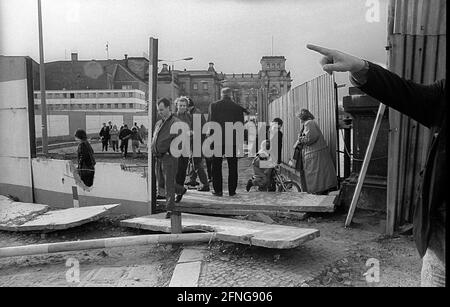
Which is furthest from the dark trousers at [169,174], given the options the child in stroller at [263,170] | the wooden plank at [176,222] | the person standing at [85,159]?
the child in stroller at [263,170]

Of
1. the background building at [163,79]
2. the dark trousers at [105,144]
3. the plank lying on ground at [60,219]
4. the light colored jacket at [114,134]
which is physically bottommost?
the plank lying on ground at [60,219]

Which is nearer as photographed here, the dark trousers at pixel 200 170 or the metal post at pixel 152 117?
the metal post at pixel 152 117

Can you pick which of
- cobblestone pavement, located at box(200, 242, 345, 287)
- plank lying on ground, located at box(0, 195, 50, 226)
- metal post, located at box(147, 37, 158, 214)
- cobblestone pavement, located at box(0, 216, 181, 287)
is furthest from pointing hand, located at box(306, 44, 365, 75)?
plank lying on ground, located at box(0, 195, 50, 226)

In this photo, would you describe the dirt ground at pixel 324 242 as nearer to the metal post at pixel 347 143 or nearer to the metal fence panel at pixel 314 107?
the metal post at pixel 347 143

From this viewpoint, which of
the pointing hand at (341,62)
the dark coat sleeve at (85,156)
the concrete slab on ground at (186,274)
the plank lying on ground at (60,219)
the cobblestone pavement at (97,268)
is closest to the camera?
the pointing hand at (341,62)

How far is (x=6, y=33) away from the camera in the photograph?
2.99m

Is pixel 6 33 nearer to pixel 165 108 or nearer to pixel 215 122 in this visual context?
pixel 165 108

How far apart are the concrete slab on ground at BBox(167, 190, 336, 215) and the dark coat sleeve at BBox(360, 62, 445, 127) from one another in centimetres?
303

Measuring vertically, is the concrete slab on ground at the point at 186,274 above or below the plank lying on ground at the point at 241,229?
below

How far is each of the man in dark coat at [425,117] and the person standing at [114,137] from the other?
3330 millimetres

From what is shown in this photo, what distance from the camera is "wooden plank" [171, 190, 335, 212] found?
4508 millimetres

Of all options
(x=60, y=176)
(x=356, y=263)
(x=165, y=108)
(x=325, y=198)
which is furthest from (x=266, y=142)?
(x=356, y=263)

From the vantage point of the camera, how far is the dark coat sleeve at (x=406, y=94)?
57.5 inches

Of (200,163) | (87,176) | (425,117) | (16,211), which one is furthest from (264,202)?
(425,117)
